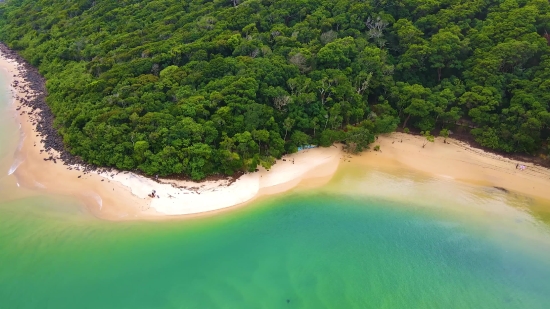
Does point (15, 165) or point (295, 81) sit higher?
point (295, 81)

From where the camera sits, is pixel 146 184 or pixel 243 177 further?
pixel 243 177

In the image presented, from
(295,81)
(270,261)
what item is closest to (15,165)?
(270,261)

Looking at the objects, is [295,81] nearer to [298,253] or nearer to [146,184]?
[146,184]

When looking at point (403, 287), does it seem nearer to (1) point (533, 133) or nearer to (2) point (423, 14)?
(1) point (533, 133)

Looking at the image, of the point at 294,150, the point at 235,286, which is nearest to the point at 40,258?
the point at 235,286

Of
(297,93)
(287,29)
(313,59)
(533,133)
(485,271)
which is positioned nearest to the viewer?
(485,271)

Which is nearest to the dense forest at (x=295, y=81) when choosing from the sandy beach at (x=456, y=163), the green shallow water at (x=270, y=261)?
the sandy beach at (x=456, y=163)

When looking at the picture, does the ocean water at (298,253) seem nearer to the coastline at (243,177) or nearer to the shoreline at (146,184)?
the shoreline at (146,184)
